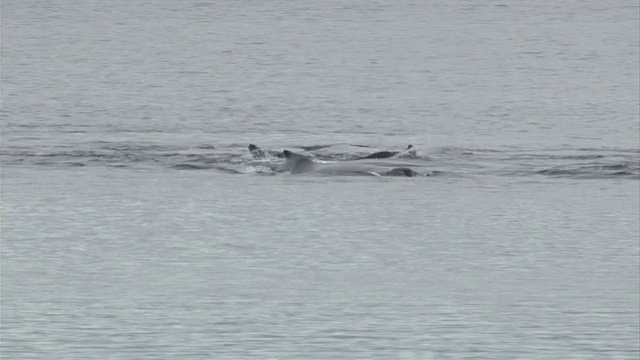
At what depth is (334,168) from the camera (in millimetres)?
16859

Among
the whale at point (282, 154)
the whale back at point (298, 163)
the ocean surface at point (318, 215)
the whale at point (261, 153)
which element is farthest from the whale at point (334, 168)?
the whale at point (261, 153)

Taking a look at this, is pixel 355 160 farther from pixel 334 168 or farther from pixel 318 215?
pixel 318 215

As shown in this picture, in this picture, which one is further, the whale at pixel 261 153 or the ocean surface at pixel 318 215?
the whale at pixel 261 153

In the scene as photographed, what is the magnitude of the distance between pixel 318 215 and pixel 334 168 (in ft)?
9.93

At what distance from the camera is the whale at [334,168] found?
16.7m

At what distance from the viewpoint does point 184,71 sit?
34125mm

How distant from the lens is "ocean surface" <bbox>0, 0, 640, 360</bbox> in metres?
9.21

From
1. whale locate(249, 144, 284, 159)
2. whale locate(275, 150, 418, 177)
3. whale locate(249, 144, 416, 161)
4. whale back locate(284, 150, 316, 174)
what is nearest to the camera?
whale locate(275, 150, 418, 177)

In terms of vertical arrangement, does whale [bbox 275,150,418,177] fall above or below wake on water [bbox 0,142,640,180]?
above

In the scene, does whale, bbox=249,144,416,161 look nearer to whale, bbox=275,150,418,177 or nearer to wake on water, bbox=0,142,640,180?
wake on water, bbox=0,142,640,180

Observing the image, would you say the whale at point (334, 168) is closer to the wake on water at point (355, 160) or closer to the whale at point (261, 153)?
the wake on water at point (355, 160)

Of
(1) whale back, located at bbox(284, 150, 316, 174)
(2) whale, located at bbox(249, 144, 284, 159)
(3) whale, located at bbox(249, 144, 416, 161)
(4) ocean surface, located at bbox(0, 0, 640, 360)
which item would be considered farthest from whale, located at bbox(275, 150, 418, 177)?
(2) whale, located at bbox(249, 144, 284, 159)

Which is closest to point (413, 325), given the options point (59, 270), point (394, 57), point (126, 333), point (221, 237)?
point (126, 333)

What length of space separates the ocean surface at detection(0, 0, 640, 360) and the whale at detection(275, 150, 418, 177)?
0.18 meters
